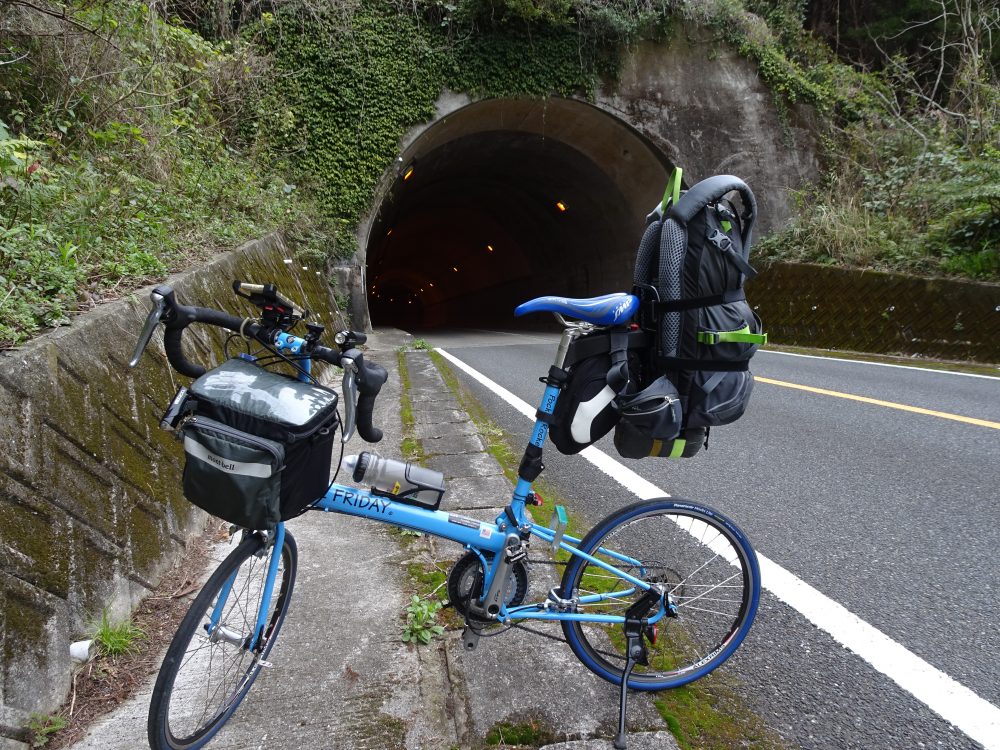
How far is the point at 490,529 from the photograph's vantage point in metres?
1.88

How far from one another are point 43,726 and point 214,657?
1.68ft

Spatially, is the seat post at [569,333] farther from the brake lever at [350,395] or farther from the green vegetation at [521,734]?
the green vegetation at [521,734]

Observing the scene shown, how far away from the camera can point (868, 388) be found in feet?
21.0

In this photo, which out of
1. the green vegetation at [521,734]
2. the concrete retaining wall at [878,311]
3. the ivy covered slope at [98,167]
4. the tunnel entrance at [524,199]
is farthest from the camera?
the tunnel entrance at [524,199]

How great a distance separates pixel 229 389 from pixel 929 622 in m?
2.68

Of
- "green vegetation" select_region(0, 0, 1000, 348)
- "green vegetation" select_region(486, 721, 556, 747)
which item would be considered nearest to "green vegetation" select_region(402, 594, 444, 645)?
"green vegetation" select_region(486, 721, 556, 747)

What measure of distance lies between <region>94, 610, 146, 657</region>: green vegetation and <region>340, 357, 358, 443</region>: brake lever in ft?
4.07

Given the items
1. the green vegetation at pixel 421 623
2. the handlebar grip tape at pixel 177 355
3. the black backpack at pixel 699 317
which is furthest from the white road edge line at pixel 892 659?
the handlebar grip tape at pixel 177 355

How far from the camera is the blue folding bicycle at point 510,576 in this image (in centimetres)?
155

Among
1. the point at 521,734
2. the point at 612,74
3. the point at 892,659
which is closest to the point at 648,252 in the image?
the point at 521,734

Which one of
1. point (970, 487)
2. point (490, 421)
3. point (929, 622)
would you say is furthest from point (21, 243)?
point (970, 487)

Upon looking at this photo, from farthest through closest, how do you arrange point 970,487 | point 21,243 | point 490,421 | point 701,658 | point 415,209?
point 415,209 < point 490,421 < point 970,487 < point 21,243 < point 701,658

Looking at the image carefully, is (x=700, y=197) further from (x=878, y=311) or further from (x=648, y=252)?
(x=878, y=311)

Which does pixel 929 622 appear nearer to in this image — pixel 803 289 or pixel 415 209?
pixel 803 289
